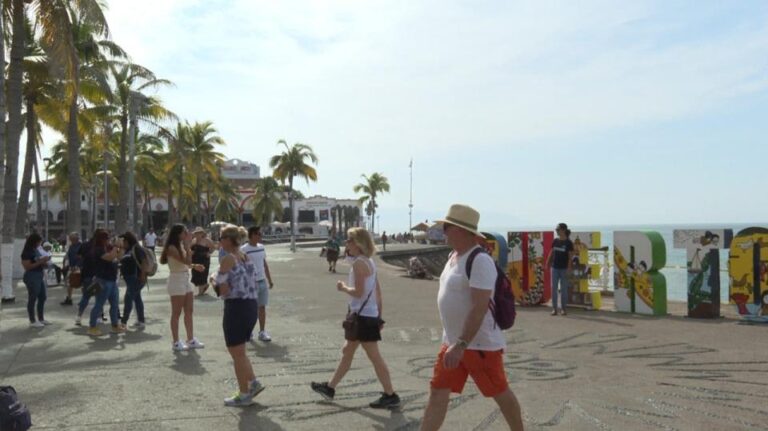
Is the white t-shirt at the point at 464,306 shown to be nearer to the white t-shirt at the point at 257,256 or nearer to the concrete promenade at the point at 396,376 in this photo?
the concrete promenade at the point at 396,376

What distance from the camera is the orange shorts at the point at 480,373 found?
429 cm

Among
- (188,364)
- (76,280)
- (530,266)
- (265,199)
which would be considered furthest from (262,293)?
(265,199)

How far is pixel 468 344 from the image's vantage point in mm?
4172

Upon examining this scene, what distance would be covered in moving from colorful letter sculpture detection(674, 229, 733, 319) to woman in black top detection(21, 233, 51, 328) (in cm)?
1083

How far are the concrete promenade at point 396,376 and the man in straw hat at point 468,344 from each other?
4.10 ft

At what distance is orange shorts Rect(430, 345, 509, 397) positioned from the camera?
429 cm

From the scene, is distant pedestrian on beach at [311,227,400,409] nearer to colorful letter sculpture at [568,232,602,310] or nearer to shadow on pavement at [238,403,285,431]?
shadow on pavement at [238,403,285,431]

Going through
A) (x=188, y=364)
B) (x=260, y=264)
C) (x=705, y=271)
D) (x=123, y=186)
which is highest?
(x=123, y=186)

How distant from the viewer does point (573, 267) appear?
14125 millimetres

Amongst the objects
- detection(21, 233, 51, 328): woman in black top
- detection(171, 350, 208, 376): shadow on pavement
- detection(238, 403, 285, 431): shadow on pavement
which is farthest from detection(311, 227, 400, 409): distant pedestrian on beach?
detection(21, 233, 51, 328): woman in black top

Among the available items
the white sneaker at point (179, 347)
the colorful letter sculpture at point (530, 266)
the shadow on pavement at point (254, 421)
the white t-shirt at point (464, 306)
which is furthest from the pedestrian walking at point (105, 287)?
the colorful letter sculpture at point (530, 266)

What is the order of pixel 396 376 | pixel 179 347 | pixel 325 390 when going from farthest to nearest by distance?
pixel 179 347 → pixel 396 376 → pixel 325 390

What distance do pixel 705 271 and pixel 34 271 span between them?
11184 millimetres

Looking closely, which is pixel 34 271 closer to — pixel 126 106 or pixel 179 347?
pixel 179 347
